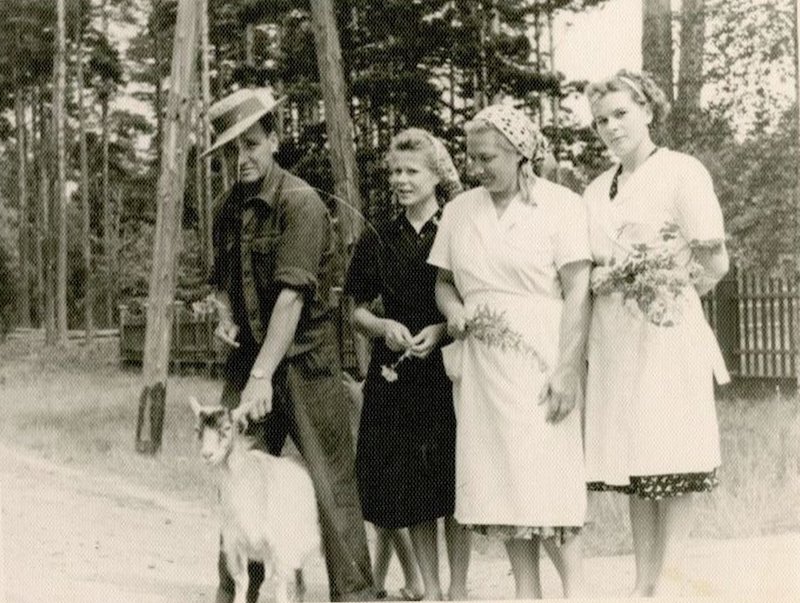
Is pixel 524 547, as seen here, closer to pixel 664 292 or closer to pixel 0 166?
pixel 664 292

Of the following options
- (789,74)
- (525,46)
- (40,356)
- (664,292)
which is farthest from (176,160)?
(789,74)

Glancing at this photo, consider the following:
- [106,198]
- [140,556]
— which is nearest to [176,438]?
[140,556]

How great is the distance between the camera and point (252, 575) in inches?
129

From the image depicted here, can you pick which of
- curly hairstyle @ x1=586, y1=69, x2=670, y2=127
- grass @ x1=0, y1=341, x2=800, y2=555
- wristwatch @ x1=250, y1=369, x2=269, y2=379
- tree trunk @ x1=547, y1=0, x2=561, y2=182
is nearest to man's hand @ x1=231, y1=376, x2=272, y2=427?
wristwatch @ x1=250, y1=369, x2=269, y2=379

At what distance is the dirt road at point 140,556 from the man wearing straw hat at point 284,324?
0.65 ft

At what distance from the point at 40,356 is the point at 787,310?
281 cm

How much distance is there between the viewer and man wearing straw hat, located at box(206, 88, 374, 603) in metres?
3.19

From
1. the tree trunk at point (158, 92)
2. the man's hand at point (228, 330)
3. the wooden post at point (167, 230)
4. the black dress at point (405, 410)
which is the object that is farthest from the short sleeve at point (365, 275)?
the tree trunk at point (158, 92)

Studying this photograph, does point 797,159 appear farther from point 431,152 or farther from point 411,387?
point 411,387

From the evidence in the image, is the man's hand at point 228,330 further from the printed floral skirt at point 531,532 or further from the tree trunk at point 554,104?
the tree trunk at point 554,104

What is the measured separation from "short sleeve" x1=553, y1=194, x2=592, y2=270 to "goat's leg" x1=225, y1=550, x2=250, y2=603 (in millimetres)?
1319

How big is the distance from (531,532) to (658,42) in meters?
1.86

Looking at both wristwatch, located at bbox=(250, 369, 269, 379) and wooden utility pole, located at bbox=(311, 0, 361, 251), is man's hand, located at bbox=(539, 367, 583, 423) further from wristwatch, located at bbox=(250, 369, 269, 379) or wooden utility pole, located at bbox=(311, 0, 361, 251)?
wooden utility pole, located at bbox=(311, 0, 361, 251)

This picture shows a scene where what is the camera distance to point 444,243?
3209 millimetres
